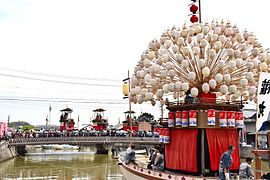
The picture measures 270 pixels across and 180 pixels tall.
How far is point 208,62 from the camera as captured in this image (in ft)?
42.0

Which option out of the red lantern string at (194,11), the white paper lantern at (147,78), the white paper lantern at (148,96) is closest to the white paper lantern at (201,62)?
the white paper lantern at (147,78)

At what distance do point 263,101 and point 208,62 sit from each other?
3.61 meters

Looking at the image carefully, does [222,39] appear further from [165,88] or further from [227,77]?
[165,88]

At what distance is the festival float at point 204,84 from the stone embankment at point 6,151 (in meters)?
23.9

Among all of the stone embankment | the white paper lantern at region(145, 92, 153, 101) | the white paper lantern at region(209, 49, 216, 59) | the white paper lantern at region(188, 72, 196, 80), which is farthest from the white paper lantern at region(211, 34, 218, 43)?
the stone embankment

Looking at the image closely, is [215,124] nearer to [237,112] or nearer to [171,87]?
[237,112]

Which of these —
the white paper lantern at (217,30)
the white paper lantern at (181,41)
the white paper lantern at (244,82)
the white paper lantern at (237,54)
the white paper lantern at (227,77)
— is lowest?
the white paper lantern at (244,82)

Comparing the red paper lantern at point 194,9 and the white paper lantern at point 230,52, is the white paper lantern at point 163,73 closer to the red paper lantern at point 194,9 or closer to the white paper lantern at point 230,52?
the white paper lantern at point 230,52

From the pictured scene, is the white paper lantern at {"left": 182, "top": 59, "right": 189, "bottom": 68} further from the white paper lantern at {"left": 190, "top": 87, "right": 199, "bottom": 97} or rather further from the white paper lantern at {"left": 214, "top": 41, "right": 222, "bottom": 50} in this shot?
the white paper lantern at {"left": 214, "top": 41, "right": 222, "bottom": 50}

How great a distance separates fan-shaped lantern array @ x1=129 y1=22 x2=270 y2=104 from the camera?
1245cm

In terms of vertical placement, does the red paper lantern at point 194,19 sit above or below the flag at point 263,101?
above

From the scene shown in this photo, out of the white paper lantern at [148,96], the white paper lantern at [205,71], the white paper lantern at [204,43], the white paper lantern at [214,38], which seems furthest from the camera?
the white paper lantern at [148,96]

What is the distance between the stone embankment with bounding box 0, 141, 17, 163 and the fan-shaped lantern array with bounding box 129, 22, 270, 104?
24580 mm

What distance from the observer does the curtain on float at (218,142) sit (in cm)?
1268
